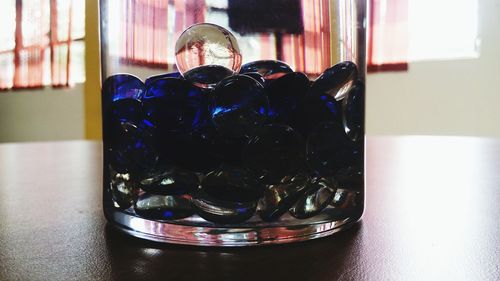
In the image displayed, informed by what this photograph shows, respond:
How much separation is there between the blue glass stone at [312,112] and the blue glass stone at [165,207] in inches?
2.2

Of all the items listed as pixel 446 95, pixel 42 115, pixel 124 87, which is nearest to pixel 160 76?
pixel 124 87

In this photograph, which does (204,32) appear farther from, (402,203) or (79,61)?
(79,61)

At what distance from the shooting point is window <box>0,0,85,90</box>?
142 inches

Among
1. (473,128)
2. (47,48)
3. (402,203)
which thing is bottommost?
(473,128)

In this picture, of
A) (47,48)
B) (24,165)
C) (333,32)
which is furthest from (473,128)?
→ (47,48)

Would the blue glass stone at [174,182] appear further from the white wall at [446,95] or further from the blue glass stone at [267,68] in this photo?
the white wall at [446,95]

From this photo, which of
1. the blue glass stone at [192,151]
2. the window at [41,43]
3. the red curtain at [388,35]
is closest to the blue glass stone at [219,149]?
the blue glass stone at [192,151]

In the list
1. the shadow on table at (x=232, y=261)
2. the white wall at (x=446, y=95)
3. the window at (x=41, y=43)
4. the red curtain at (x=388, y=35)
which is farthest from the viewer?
the window at (x=41, y=43)

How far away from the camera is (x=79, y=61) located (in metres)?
3.65

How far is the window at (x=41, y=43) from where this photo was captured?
3596mm

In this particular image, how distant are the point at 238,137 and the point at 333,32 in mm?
73

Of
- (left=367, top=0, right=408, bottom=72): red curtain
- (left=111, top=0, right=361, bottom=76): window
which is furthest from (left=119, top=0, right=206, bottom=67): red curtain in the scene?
(left=367, top=0, right=408, bottom=72): red curtain

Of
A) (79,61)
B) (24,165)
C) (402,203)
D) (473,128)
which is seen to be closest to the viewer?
(402,203)

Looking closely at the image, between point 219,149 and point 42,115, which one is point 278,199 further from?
point 42,115
